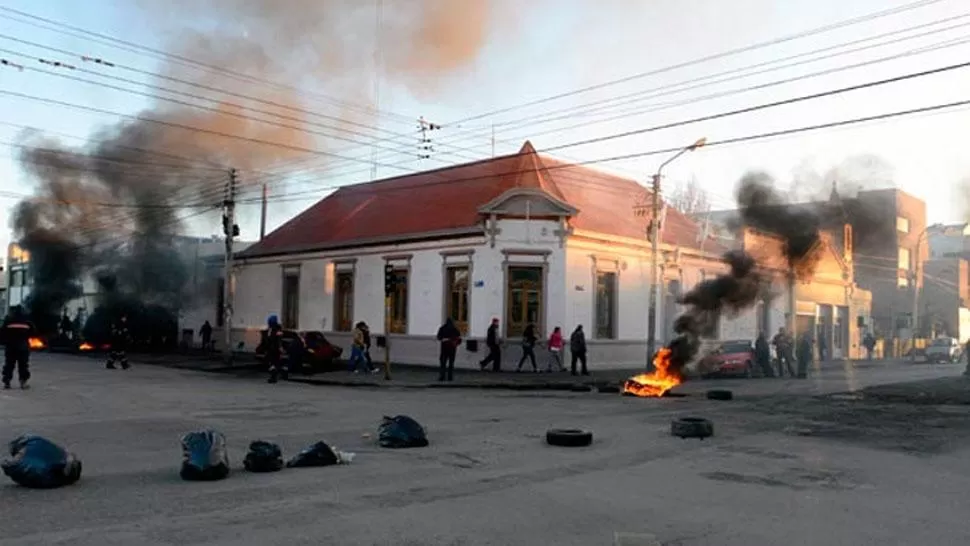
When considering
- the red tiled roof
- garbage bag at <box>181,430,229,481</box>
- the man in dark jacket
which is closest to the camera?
garbage bag at <box>181,430,229,481</box>

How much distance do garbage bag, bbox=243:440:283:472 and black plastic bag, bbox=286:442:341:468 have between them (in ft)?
0.77

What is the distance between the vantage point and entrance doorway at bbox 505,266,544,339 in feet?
87.0

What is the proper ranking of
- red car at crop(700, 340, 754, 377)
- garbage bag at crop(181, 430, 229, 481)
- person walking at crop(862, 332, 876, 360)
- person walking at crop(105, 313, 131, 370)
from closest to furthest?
garbage bag at crop(181, 430, 229, 481) → person walking at crop(105, 313, 131, 370) → red car at crop(700, 340, 754, 377) → person walking at crop(862, 332, 876, 360)

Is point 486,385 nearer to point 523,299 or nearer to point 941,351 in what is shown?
point 523,299

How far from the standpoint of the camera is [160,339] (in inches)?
1591

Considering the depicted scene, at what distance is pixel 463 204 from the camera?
29.2 meters

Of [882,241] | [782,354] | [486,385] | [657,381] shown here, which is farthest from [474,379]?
[882,241]

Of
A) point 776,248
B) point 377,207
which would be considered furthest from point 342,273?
point 776,248

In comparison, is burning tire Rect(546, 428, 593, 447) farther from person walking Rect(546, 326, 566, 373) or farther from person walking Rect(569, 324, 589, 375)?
person walking Rect(546, 326, 566, 373)

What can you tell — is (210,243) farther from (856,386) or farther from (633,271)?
(856,386)

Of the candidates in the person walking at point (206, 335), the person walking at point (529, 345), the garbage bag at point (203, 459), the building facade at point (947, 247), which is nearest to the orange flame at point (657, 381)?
the person walking at point (529, 345)

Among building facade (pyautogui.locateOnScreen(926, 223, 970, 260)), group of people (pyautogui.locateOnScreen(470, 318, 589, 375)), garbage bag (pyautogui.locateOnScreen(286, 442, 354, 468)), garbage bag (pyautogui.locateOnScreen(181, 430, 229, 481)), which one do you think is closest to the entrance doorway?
group of people (pyautogui.locateOnScreen(470, 318, 589, 375))

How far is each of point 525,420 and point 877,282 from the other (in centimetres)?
3942

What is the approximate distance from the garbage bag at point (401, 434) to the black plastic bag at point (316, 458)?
52.1 inches
